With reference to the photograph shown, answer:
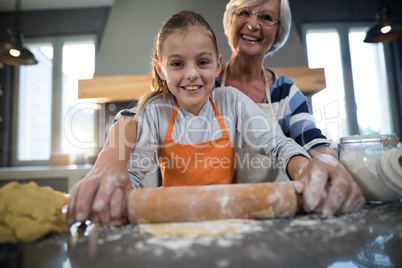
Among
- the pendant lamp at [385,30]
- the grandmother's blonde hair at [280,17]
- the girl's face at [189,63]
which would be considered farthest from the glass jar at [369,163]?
the pendant lamp at [385,30]

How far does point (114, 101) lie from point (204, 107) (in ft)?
4.07

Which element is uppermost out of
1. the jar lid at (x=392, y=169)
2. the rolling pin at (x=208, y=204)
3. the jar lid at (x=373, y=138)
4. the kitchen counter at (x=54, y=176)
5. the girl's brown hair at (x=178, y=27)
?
the girl's brown hair at (x=178, y=27)

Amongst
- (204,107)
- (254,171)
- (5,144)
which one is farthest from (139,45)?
(5,144)

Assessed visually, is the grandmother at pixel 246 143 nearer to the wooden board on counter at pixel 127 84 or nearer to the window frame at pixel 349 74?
the window frame at pixel 349 74

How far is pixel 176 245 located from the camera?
0.89 feet

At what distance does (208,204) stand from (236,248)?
106mm

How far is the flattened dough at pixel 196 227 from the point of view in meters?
0.31

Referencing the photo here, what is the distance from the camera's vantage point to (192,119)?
701 millimetres

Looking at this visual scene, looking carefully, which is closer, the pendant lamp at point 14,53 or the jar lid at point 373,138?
the jar lid at point 373,138

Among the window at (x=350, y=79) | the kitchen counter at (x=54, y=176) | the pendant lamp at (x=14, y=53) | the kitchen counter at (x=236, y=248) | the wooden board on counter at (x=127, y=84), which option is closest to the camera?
the kitchen counter at (x=236, y=248)

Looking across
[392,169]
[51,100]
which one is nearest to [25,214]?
[392,169]

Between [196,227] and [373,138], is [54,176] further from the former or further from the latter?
[373,138]

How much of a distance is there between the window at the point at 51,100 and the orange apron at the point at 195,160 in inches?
38.2

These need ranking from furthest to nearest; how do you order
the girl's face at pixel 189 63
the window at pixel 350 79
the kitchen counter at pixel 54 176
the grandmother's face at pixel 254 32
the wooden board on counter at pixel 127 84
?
the wooden board on counter at pixel 127 84, the kitchen counter at pixel 54 176, the window at pixel 350 79, the grandmother's face at pixel 254 32, the girl's face at pixel 189 63
